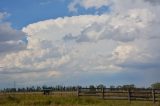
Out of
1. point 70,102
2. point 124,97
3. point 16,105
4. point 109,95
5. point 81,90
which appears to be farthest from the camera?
point 81,90

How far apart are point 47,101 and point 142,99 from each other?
9.37 metres

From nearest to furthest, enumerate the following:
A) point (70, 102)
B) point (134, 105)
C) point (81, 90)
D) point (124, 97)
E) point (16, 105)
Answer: point (134, 105)
point (16, 105)
point (70, 102)
point (124, 97)
point (81, 90)

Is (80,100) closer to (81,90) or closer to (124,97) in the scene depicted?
(124,97)

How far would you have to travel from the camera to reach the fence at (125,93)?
135ft

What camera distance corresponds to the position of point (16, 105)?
3781 centimetres

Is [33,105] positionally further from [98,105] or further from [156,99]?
[156,99]

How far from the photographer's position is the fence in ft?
135

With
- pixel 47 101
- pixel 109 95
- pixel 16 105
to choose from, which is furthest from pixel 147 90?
pixel 16 105

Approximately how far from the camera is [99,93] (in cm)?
4931

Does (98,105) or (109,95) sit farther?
(109,95)

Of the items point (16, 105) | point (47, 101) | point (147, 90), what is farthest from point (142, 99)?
point (16, 105)

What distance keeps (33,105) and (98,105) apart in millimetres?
5894

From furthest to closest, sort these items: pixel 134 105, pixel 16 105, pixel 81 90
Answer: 1. pixel 81 90
2. pixel 16 105
3. pixel 134 105

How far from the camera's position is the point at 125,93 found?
45.2 metres
